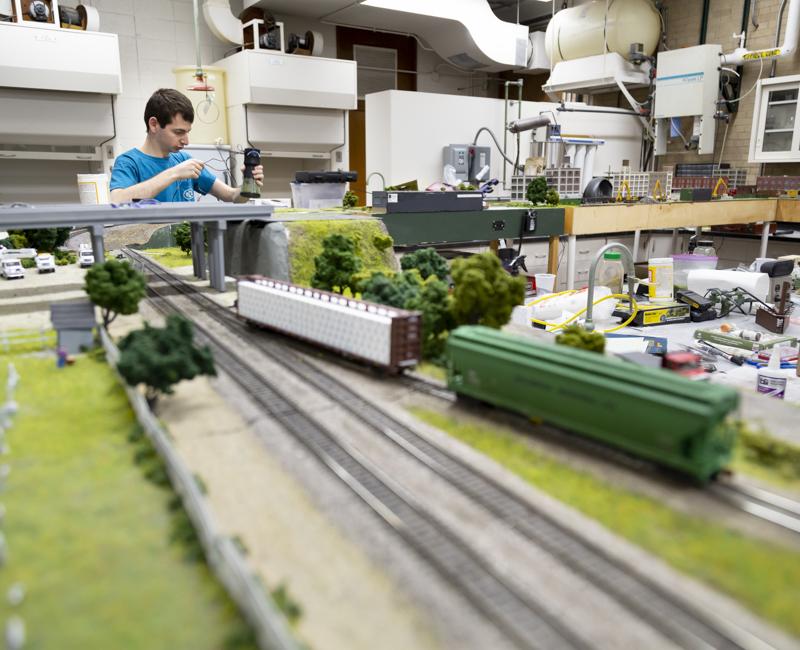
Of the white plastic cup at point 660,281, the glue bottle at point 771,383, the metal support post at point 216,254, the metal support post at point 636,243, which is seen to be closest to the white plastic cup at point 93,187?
the metal support post at point 216,254

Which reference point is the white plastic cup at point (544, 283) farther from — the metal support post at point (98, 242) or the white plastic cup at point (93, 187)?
the white plastic cup at point (93, 187)

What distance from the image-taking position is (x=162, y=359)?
6.07m

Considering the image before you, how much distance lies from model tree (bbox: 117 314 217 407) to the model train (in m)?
1.96

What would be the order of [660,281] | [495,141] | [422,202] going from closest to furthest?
[422,202]
[660,281]
[495,141]

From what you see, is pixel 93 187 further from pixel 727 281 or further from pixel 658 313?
pixel 727 281

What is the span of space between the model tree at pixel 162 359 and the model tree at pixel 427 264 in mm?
4890

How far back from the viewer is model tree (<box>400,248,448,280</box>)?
416 inches

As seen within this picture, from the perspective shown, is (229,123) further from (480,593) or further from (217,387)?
(480,593)

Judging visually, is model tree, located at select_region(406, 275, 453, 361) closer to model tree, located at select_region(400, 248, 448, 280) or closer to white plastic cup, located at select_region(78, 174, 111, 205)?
model tree, located at select_region(400, 248, 448, 280)

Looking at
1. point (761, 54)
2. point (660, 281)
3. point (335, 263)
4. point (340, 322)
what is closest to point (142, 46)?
point (335, 263)

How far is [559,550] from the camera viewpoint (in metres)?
4.45

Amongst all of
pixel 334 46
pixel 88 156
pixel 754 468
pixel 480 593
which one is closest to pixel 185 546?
pixel 480 593

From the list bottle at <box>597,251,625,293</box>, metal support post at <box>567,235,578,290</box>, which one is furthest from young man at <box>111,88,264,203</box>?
bottle at <box>597,251,625,293</box>

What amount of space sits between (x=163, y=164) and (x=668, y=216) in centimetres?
1501
